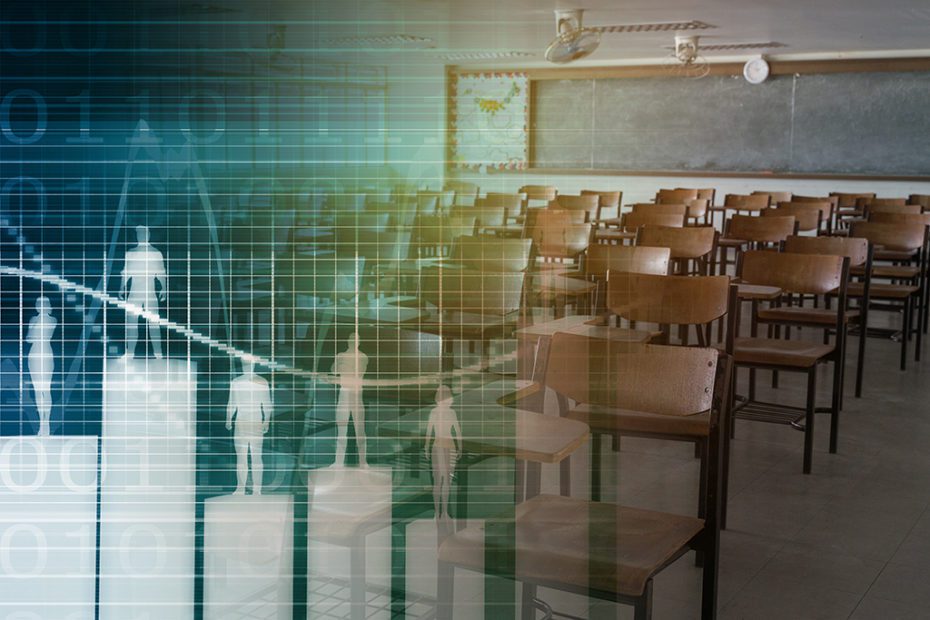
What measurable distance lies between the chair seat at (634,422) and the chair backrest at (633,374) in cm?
14

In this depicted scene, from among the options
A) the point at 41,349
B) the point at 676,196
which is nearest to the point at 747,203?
the point at 676,196

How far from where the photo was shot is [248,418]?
60.5 inches

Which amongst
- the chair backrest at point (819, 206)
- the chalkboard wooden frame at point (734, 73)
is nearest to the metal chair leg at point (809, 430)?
the chair backrest at point (819, 206)

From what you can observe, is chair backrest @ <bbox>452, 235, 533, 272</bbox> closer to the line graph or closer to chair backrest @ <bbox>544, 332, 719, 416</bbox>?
chair backrest @ <bbox>544, 332, 719, 416</bbox>

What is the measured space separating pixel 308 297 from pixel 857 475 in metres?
1.98

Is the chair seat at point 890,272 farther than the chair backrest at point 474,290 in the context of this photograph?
Yes

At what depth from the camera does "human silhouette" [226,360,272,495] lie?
1456mm

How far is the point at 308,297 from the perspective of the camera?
2395mm

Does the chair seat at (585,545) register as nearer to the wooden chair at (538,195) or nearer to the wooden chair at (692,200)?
the wooden chair at (538,195)

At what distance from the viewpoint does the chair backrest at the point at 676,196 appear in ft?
27.3

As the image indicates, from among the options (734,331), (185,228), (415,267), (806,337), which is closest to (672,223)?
(806,337)

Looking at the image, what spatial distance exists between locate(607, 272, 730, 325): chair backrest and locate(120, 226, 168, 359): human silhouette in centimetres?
204

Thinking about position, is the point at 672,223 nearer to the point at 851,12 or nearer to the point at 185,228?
the point at 851,12

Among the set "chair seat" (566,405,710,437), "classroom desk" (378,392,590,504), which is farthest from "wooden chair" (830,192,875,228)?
"classroom desk" (378,392,590,504)
